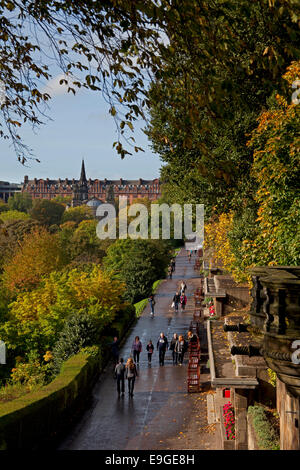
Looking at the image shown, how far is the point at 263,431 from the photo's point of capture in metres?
10.5

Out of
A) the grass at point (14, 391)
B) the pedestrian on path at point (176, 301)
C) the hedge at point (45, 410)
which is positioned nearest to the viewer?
the hedge at point (45, 410)

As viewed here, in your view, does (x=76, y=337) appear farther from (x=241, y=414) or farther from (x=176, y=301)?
(x=176, y=301)

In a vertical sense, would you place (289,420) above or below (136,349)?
above

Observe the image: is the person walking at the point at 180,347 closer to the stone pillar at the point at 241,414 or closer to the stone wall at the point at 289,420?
the stone pillar at the point at 241,414

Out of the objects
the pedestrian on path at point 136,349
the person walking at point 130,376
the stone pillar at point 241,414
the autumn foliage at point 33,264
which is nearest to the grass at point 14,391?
the person walking at point 130,376

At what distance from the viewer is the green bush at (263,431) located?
10.0 meters

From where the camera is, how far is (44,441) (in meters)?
18.0

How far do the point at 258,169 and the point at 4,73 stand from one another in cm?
818

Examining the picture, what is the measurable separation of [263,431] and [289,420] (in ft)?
18.4

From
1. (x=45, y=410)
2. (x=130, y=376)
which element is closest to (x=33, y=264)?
(x=130, y=376)

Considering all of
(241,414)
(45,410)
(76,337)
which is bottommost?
(45,410)

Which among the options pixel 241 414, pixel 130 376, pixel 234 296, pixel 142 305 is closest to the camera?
pixel 241 414

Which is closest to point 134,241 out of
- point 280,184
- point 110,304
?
point 110,304

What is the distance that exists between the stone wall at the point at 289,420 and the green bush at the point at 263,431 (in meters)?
4.60
